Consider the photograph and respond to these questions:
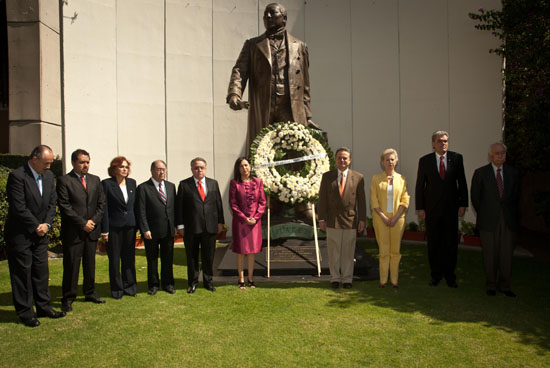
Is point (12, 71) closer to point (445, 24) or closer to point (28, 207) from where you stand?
point (28, 207)

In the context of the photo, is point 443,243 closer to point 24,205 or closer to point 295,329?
point 295,329

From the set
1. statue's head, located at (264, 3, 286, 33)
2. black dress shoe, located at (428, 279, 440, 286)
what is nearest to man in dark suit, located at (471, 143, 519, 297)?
black dress shoe, located at (428, 279, 440, 286)

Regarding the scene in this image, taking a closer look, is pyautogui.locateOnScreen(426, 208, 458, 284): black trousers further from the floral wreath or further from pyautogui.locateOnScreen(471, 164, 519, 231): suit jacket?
the floral wreath

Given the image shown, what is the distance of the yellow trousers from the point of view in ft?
16.6

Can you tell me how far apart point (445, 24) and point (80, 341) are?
9885 mm

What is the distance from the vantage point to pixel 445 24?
994cm

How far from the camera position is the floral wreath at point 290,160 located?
614cm

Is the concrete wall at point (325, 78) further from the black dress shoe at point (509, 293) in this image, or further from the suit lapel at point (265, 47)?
the black dress shoe at point (509, 293)

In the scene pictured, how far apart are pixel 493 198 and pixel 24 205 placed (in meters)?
4.99

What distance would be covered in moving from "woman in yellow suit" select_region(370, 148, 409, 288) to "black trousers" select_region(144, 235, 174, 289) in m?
2.51

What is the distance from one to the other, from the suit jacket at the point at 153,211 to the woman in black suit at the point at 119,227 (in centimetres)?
10

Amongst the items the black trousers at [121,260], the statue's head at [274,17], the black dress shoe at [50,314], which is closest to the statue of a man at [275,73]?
the statue's head at [274,17]

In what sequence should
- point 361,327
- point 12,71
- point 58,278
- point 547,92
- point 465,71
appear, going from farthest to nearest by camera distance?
point 465,71 < point 12,71 < point 547,92 < point 58,278 < point 361,327

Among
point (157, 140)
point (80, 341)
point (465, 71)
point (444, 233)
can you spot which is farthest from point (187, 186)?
point (465, 71)
